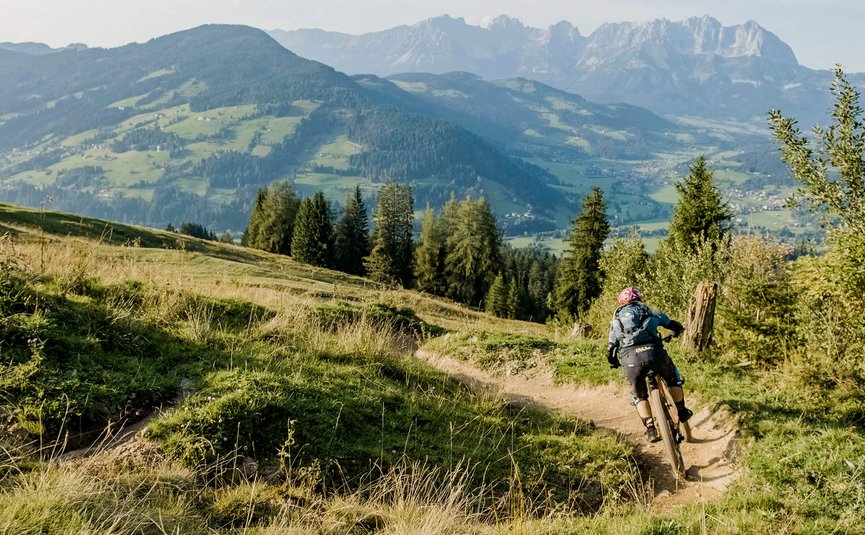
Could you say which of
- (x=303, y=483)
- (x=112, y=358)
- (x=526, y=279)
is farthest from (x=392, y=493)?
(x=526, y=279)

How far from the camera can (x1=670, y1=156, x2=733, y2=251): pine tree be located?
35875 mm

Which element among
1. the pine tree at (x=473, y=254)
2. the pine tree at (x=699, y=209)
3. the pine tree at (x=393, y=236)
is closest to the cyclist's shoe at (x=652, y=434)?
the pine tree at (x=699, y=209)

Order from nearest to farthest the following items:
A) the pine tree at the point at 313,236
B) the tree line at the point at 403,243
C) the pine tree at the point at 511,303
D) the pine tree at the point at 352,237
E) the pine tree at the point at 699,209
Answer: the pine tree at the point at 699,209 → the pine tree at the point at 511,303 → the tree line at the point at 403,243 → the pine tree at the point at 313,236 → the pine tree at the point at 352,237

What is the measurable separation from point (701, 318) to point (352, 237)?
70201mm

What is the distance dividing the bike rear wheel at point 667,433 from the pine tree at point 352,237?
235 feet

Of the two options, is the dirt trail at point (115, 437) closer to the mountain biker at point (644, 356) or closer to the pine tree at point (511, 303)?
the mountain biker at point (644, 356)

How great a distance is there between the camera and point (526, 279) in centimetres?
11206

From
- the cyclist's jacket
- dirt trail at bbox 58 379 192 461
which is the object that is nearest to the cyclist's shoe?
the cyclist's jacket

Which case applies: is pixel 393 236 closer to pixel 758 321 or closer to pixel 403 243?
pixel 403 243

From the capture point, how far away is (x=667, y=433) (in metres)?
8.05

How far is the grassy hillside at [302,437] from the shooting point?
17.1 feet

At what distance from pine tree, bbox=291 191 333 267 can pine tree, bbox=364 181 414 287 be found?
6.23 metres

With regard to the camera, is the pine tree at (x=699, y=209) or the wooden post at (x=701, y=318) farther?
the pine tree at (x=699, y=209)

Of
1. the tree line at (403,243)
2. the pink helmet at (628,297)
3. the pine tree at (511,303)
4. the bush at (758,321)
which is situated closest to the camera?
the pink helmet at (628,297)
